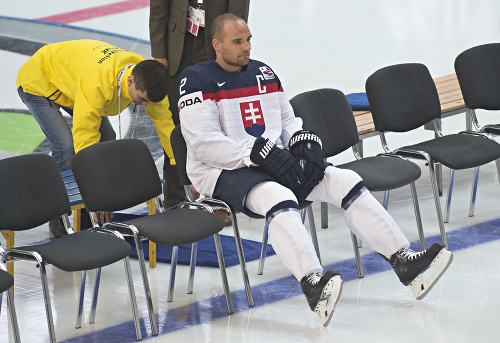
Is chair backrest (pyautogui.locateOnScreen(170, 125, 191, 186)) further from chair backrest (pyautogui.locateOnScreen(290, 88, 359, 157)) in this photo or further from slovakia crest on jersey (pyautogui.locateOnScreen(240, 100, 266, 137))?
chair backrest (pyautogui.locateOnScreen(290, 88, 359, 157))

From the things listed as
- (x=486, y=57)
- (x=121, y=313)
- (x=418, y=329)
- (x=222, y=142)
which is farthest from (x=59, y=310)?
(x=486, y=57)

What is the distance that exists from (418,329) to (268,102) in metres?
1.34

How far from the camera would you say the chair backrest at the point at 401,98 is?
4.85 m

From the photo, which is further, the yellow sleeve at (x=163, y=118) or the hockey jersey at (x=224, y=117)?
the yellow sleeve at (x=163, y=118)

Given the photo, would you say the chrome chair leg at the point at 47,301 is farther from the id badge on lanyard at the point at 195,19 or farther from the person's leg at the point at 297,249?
the id badge on lanyard at the point at 195,19

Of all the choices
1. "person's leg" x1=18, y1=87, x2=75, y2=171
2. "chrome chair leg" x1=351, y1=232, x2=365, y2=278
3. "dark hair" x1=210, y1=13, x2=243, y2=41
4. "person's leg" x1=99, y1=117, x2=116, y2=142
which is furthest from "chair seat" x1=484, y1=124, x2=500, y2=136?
"person's leg" x1=18, y1=87, x2=75, y2=171

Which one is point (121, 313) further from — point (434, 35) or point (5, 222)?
point (434, 35)

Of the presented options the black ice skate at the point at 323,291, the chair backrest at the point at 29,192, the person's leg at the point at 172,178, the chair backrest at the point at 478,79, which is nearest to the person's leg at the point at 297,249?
the black ice skate at the point at 323,291

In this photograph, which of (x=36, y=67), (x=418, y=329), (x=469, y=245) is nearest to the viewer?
(x=418, y=329)

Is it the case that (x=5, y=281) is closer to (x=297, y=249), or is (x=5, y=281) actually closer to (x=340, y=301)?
(x=297, y=249)

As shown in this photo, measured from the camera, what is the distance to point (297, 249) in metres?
3.63

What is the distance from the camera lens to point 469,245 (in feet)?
15.1

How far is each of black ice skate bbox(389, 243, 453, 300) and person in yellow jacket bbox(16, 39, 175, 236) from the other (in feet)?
4.48

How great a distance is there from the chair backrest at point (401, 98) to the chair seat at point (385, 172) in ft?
1.22
